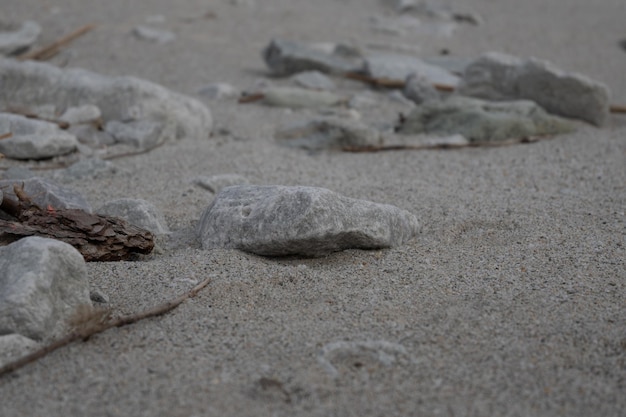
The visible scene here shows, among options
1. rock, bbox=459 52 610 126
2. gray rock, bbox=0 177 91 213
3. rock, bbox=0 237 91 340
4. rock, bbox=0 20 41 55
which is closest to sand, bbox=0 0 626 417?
rock, bbox=0 237 91 340

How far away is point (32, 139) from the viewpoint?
416 cm

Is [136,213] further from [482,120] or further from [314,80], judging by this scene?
[314,80]

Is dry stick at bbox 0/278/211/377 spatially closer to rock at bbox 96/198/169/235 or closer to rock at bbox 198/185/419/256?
rock at bbox 198/185/419/256

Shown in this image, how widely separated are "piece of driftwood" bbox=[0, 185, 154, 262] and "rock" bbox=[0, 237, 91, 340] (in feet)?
1.18

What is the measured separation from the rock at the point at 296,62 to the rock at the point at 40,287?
4.59m

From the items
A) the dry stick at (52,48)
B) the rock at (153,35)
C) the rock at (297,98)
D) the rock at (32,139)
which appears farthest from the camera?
the rock at (153,35)

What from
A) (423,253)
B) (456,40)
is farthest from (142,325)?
(456,40)

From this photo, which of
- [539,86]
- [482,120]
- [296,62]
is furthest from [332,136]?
[296,62]

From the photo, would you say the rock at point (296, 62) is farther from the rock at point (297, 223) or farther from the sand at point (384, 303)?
the rock at point (297, 223)

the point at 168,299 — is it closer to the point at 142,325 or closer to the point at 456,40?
the point at 142,325

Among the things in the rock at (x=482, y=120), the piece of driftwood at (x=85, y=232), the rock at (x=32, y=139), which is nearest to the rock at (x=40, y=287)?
the piece of driftwood at (x=85, y=232)

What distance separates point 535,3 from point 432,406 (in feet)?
33.4

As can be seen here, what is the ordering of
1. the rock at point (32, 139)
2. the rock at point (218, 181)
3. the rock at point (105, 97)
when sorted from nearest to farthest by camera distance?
the rock at point (218, 181) → the rock at point (32, 139) → the rock at point (105, 97)

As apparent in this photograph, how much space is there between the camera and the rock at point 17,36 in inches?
258
